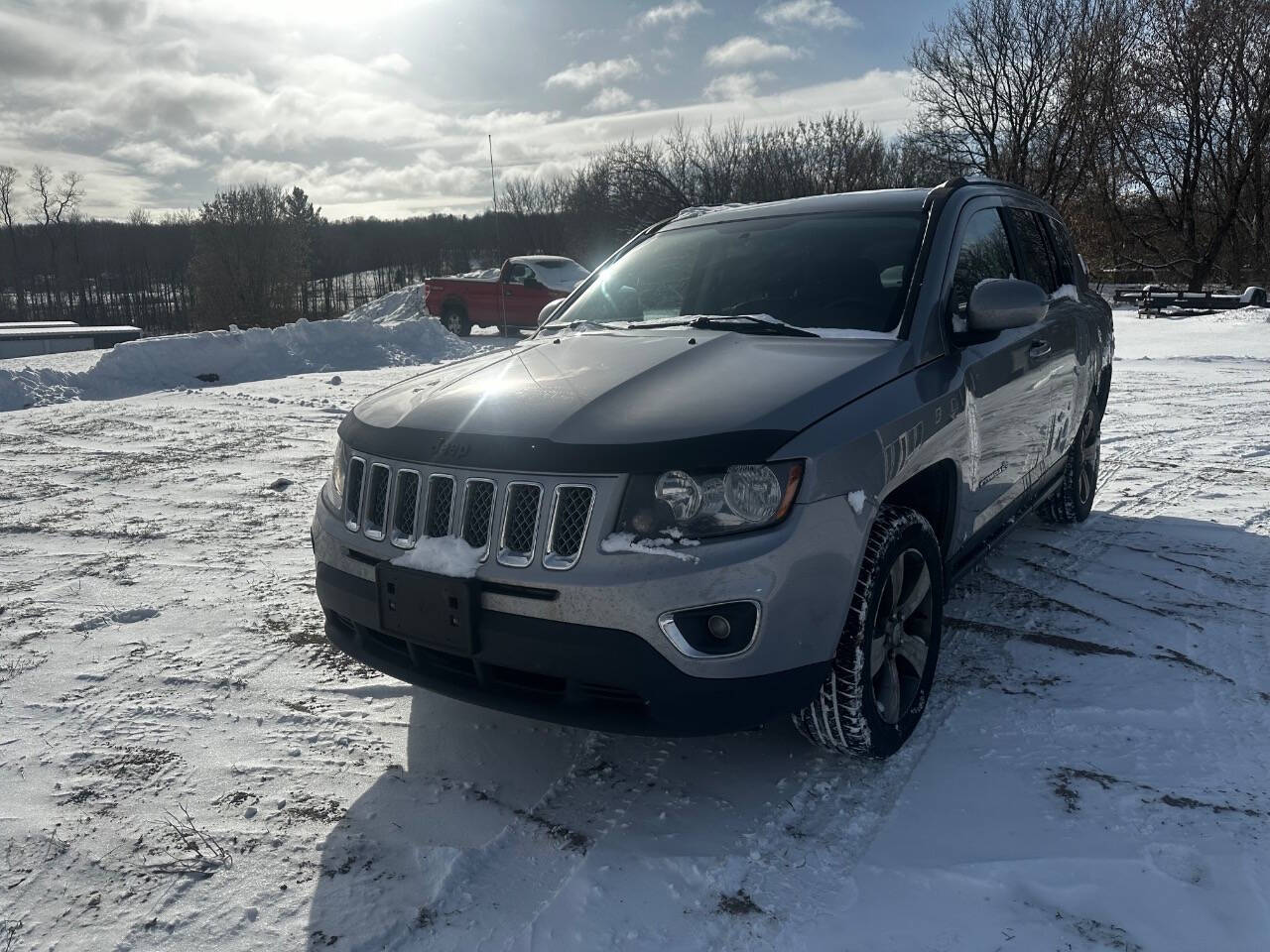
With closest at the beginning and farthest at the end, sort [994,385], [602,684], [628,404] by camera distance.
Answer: [602,684]
[628,404]
[994,385]

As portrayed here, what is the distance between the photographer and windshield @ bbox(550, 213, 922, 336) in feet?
10.2

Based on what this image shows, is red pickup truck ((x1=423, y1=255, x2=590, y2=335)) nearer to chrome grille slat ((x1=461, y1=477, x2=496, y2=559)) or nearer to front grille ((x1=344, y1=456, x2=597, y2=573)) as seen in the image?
front grille ((x1=344, y1=456, x2=597, y2=573))

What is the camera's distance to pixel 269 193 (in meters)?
49.1

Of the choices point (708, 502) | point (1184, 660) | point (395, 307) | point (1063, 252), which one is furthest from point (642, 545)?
point (395, 307)

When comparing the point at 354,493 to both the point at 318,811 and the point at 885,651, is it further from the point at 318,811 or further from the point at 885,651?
the point at 885,651

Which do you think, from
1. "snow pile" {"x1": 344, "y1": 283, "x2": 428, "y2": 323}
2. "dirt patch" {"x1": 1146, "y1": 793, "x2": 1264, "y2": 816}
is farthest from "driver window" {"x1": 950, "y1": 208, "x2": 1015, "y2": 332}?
"snow pile" {"x1": 344, "y1": 283, "x2": 428, "y2": 323}

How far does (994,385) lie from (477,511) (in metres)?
2.02

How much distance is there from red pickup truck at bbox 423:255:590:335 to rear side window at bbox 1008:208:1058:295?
1562cm

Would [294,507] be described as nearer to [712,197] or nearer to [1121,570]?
[1121,570]

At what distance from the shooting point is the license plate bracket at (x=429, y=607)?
224 cm

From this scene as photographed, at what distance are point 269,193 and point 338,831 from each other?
53211 millimetres

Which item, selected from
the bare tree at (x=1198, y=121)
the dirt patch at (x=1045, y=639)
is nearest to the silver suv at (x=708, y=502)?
the dirt patch at (x=1045, y=639)

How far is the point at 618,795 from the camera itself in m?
2.54

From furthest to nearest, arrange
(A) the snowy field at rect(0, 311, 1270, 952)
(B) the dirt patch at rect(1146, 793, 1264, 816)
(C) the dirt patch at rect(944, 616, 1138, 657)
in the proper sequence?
(C) the dirt patch at rect(944, 616, 1138, 657)
(B) the dirt patch at rect(1146, 793, 1264, 816)
(A) the snowy field at rect(0, 311, 1270, 952)
